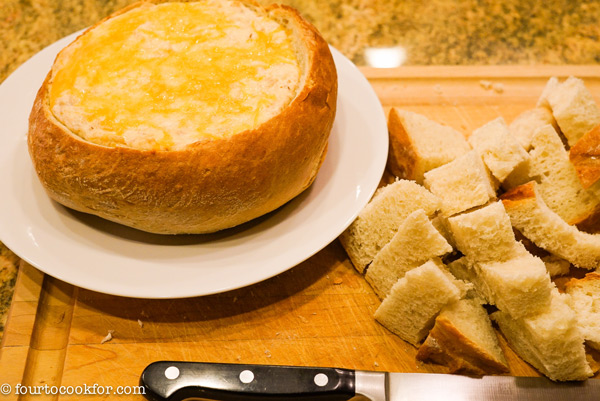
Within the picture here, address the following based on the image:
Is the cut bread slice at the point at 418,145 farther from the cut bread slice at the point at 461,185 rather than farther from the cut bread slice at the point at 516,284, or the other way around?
the cut bread slice at the point at 516,284

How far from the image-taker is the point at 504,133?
2.00 m

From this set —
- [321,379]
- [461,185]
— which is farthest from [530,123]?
[321,379]

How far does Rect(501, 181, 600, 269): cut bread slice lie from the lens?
180 cm

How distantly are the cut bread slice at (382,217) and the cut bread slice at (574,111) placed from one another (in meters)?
0.67

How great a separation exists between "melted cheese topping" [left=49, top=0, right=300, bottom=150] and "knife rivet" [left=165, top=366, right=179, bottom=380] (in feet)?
2.09

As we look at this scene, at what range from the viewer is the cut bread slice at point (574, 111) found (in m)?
2.03

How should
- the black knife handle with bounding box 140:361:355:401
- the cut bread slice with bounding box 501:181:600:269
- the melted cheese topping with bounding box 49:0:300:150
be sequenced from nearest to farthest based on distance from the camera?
the black knife handle with bounding box 140:361:355:401 < the melted cheese topping with bounding box 49:0:300:150 < the cut bread slice with bounding box 501:181:600:269

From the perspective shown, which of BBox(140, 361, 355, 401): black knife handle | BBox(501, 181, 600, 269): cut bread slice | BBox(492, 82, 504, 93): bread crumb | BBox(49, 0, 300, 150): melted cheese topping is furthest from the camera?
BBox(492, 82, 504, 93): bread crumb

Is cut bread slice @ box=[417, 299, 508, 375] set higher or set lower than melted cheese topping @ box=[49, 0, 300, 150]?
lower

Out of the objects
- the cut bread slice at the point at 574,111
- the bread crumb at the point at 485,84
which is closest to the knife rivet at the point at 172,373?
the cut bread slice at the point at 574,111

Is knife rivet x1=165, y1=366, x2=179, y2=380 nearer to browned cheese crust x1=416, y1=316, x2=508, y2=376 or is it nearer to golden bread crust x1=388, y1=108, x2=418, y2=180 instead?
browned cheese crust x1=416, y1=316, x2=508, y2=376

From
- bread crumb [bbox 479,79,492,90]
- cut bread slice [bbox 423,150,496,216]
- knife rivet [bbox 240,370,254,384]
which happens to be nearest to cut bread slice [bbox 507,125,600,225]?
cut bread slice [bbox 423,150,496,216]

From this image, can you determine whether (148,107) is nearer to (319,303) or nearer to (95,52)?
(95,52)

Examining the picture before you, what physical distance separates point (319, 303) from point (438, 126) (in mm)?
878
